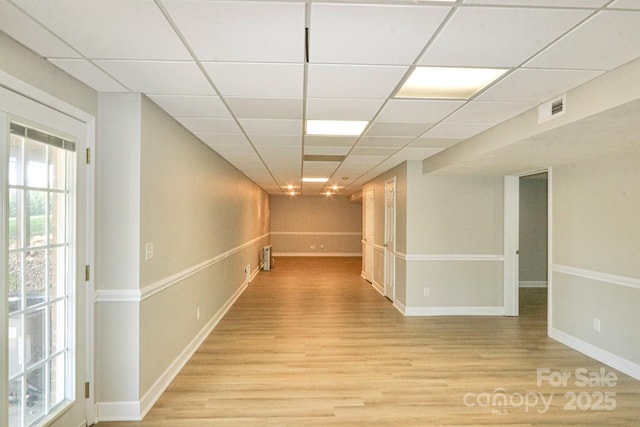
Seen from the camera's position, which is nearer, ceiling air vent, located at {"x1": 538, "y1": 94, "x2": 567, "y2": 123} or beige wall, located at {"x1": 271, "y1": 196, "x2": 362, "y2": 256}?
ceiling air vent, located at {"x1": 538, "y1": 94, "x2": 567, "y2": 123}

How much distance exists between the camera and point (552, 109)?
2.70 m

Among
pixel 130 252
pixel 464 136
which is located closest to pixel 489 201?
pixel 464 136

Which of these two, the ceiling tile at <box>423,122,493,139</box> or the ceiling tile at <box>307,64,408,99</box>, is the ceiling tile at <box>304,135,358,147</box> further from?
the ceiling tile at <box>307,64,408,99</box>

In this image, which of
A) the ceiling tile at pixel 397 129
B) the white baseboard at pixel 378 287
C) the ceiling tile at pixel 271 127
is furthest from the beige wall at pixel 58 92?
the white baseboard at pixel 378 287

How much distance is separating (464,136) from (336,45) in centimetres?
258

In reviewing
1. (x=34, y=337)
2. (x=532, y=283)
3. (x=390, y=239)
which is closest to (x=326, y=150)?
(x=390, y=239)

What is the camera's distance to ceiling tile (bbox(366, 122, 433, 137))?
11.5ft

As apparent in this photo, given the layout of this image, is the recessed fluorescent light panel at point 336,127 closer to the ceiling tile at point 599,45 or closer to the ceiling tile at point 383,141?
the ceiling tile at point 383,141

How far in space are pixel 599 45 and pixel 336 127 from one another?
2.26 meters

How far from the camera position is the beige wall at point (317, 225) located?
47.9 ft

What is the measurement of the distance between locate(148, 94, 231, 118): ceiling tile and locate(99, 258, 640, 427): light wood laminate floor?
95.1 inches

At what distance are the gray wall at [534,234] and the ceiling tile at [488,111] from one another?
18.5ft

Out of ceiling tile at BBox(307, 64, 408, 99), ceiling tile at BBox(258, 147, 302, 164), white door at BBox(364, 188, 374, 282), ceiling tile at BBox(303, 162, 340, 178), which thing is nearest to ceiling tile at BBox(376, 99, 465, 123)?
ceiling tile at BBox(307, 64, 408, 99)

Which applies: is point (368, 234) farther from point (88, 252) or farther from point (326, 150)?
point (88, 252)
